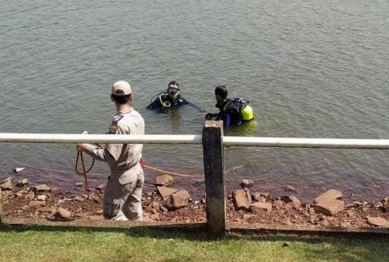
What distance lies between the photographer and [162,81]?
1556 cm

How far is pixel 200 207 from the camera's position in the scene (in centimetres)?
965

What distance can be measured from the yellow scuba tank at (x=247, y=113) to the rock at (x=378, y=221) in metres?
4.61

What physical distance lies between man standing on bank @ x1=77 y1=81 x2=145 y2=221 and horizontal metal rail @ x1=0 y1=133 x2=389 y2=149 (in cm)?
43

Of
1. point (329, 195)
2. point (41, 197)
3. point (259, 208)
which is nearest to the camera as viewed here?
point (259, 208)

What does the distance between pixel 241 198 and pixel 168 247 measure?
3769 millimetres

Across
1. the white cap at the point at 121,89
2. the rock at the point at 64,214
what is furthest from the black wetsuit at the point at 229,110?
the white cap at the point at 121,89

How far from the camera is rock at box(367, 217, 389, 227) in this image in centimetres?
826

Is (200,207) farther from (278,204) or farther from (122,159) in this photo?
(122,159)

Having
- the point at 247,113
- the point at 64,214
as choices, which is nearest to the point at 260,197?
the point at 64,214

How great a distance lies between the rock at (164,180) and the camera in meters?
10.8

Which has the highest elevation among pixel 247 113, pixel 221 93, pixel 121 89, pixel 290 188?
pixel 121 89

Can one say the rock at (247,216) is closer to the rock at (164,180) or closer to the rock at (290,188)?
the rock at (290,188)

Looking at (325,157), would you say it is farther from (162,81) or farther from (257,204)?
(162,81)

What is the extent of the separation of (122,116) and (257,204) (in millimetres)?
3717
